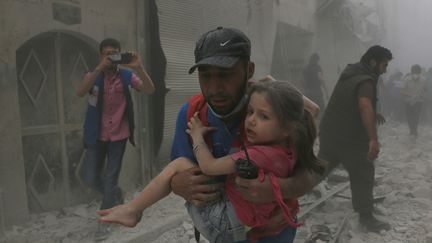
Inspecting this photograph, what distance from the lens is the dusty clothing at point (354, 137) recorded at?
4.23 metres

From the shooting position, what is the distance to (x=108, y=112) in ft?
12.5

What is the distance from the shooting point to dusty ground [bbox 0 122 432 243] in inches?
156

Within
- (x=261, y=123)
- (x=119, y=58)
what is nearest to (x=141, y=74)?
(x=119, y=58)

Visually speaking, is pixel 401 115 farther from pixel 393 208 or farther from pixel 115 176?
pixel 115 176

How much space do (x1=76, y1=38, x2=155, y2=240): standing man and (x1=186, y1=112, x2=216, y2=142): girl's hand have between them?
2168 millimetres

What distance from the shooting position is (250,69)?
64.2 inches

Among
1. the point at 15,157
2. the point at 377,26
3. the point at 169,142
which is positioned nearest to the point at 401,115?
the point at 377,26

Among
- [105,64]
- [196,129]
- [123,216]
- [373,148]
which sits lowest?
[373,148]

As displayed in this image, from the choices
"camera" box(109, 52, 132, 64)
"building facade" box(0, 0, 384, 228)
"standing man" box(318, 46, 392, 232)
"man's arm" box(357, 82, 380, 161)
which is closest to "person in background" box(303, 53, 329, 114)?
"building facade" box(0, 0, 384, 228)

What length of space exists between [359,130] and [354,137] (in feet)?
0.32

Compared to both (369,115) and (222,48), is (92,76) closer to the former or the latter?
(222,48)

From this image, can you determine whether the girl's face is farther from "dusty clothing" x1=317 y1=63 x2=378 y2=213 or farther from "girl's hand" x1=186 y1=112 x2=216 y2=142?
"dusty clothing" x1=317 y1=63 x2=378 y2=213

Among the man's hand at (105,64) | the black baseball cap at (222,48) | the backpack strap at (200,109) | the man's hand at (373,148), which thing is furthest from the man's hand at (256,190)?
the man's hand at (373,148)

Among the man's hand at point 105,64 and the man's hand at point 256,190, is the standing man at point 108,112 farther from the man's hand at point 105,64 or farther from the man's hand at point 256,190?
the man's hand at point 256,190
